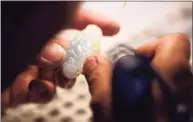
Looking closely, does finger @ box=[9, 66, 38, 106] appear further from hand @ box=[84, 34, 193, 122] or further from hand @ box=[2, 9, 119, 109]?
hand @ box=[84, 34, 193, 122]

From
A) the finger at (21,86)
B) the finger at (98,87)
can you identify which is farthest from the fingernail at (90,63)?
the finger at (21,86)

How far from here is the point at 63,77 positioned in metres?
0.92

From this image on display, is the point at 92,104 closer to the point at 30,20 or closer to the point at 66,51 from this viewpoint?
the point at 66,51

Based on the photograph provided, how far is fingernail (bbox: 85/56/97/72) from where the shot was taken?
3.02ft

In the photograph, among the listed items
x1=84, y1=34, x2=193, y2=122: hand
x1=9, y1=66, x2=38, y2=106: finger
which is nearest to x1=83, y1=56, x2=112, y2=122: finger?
x1=84, y1=34, x2=193, y2=122: hand

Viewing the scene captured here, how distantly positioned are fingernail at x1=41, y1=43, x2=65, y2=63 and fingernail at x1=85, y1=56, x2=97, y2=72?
7 centimetres

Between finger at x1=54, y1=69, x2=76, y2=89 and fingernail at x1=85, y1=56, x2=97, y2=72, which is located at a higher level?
fingernail at x1=85, y1=56, x2=97, y2=72

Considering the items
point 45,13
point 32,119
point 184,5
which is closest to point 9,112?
point 32,119

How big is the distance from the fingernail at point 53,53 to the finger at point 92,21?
7cm

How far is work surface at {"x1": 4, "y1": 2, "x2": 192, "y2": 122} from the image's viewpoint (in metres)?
0.92

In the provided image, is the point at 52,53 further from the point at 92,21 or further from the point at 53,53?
the point at 92,21

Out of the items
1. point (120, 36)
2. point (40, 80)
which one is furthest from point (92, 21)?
point (40, 80)

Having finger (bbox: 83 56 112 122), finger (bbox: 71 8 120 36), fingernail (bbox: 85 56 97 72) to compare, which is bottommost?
finger (bbox: 83 56 112 122)

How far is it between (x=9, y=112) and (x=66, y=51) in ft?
0.70
